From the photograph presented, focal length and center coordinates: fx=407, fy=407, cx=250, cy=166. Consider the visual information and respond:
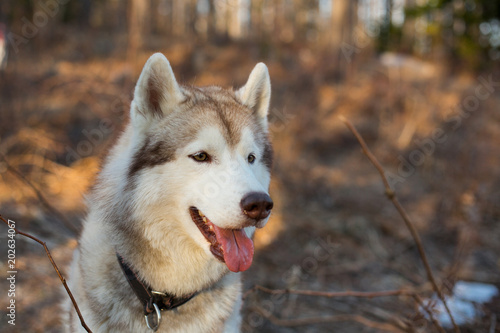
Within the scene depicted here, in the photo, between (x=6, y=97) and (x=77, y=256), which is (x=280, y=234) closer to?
(x=77, y=256)

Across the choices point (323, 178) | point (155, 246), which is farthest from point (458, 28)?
point (155, 246)

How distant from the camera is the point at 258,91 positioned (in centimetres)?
301

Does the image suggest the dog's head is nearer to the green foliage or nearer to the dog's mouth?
the dog's mouth

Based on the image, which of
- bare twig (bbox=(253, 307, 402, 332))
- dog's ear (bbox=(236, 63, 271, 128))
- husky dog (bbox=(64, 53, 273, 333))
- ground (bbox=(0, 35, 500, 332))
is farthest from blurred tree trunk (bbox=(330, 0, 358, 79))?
husky dog (bbox=(64, 53, 273, 333))

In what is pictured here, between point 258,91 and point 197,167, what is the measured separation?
2.89 feet

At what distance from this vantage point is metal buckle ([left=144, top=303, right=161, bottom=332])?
2.34 meters

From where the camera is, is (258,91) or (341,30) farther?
(341,30)

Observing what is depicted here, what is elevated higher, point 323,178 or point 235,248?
point 235,248

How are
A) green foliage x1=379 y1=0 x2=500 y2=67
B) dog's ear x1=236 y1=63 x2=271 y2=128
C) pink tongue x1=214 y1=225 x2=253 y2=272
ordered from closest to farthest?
pink tongue x1=214 y1=225 x2=253 y2=272, dog's ear x1=236 y1=63 x2=271 y2=128, green foliage x1=379 y1=0 x2=500 y2=67

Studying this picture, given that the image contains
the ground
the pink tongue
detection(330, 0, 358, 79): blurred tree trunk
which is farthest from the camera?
detection(330, 0, 358, 79): blurred tree trunk

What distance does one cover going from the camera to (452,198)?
8.05 meters

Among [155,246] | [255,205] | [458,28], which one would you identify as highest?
[255,205]

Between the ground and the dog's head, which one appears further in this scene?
the ground

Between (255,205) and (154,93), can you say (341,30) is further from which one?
(255,205)
